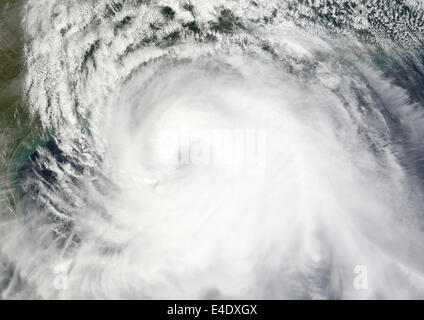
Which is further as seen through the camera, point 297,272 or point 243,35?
point 243,35

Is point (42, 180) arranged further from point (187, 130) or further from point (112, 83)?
point (187, 130)

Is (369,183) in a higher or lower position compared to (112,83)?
lower

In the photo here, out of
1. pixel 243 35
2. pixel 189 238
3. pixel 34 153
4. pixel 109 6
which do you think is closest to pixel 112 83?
pixel 109 6

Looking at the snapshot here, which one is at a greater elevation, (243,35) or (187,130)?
(243,35)

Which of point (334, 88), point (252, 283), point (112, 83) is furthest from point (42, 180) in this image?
point (334, 88)
